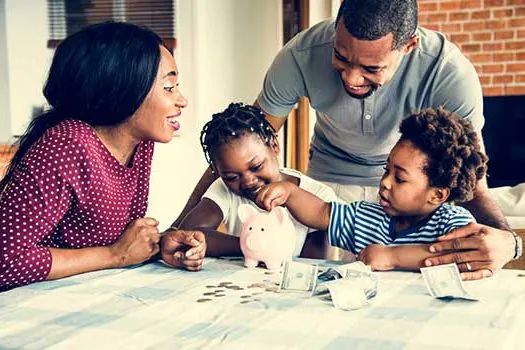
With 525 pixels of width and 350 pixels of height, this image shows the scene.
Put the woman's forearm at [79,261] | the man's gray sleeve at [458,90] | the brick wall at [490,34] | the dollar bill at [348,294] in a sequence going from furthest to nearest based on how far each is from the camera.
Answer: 1. the brick wall at [490,34]
2. the man's gray sleeve at [458,90]
3. the woman's forearm at [79,261]
4. the dollar bill at [348,294]

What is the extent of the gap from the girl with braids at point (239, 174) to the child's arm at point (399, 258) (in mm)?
293

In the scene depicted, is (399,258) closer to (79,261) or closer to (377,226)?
(377,226)

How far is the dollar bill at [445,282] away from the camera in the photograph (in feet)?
3.82

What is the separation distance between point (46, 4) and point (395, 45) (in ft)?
10.8

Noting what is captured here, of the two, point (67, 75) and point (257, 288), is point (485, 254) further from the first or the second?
point (67, 75)

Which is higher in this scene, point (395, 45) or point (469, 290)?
point (395, 45)

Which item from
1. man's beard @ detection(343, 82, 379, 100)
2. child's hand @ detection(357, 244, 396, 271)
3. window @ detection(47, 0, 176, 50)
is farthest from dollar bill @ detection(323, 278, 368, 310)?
window @ detection(47, 0, 176, 50)

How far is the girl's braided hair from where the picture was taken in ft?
5.63

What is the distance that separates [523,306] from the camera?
3.70 ft

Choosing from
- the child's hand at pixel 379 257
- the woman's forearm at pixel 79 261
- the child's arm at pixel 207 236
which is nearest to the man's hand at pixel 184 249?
the child's arm at pixel 207 236

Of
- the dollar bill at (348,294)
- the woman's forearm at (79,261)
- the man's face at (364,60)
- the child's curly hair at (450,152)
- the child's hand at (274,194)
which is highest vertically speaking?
the man's face at (364,60)

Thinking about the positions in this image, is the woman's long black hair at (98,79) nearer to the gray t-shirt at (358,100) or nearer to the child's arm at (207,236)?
the child's arm at (207,236)

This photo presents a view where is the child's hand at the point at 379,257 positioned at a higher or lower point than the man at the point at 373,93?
lower

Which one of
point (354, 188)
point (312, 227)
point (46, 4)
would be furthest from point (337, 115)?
point (46, 4)
